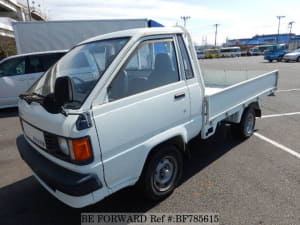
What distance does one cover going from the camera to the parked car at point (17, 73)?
6758 mm

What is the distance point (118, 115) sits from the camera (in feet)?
6.54

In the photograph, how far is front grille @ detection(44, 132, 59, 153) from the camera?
2.02 meters

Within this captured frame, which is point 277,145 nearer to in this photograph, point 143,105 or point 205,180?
point 205,180

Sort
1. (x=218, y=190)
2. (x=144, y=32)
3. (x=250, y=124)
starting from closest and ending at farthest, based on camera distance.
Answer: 1. (x=144, y=32)
2. (x=218, y=190)
3. (x=250, y=124)

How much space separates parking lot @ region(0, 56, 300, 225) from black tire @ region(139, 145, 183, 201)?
15 cm

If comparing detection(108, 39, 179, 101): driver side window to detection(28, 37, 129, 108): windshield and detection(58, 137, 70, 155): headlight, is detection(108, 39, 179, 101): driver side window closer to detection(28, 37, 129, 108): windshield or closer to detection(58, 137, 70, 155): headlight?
detection(28, 37, 129, 108): windshield

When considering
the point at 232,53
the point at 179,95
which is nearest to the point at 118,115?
the point at 179,95

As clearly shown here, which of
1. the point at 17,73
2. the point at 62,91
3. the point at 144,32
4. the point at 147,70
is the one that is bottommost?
the point at 17,73

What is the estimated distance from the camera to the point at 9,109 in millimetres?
7566

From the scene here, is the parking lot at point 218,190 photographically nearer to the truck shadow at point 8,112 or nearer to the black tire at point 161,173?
the black tire at point 161,173

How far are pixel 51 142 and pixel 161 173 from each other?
138 cm

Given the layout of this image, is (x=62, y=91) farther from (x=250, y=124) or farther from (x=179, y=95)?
(x=250, y=124)

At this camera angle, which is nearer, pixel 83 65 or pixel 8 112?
pixel 83 65

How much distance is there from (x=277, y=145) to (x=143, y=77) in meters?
3.19
